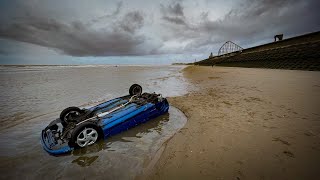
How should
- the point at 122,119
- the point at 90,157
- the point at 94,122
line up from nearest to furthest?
the point at 90,157
the point at 94,122
the point at 122,119

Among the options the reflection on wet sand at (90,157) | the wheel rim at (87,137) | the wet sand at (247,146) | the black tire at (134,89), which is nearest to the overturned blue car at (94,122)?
the wheel rim at (87,137)

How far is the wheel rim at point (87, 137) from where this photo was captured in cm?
385

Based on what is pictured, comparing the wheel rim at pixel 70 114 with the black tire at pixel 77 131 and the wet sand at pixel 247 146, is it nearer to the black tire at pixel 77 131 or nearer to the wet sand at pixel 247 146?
the black tire at pixel 77 131

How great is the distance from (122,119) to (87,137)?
101 cm

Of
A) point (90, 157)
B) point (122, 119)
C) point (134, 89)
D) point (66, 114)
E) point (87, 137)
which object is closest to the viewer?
point (90, 157)

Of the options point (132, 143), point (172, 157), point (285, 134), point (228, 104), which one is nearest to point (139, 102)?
point (132, 143)

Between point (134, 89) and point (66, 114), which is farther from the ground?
point (134, 89)

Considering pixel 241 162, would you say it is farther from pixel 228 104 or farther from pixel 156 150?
pixel 228 104

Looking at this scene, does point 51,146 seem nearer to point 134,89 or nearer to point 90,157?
point 90,157

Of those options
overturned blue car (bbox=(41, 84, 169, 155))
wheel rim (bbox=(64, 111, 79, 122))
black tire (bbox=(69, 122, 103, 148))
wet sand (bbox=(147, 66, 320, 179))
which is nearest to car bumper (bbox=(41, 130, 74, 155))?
overturned blue car (bbox=(41, 84, 169, 155))

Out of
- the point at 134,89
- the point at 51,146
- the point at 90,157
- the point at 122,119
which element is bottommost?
the point at 90,157

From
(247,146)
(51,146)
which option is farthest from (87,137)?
(247,146)

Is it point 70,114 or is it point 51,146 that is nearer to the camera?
point 51,146

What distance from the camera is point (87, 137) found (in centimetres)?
394
